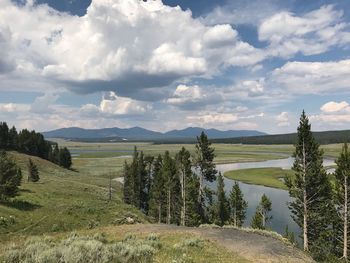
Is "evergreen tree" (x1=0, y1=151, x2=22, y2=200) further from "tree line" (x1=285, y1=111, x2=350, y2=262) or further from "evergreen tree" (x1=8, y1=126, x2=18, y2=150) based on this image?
"evergreen tree" (x1=8, y1=126, x2=18, y2=150)

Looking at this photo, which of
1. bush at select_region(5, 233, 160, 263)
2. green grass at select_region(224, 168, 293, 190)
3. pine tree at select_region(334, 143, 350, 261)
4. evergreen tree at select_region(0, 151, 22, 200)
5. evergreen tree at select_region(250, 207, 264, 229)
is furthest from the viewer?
green grass at select_region(224, 168, 293, 190)

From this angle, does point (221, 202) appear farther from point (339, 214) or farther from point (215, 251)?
point (215, 251)

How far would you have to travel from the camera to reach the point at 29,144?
132000 millimetres

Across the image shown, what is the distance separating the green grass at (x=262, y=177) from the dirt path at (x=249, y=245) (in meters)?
91.3

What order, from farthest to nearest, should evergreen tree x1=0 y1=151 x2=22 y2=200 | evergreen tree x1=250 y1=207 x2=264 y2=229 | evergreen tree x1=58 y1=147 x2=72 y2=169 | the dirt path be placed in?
evergreen tree x1=58 y1=147 x2=72 y2=169
evergreen tree x1=250 y1=207 x2=264 y2=229
evergreen tree x1=0 y1=151 x2=22 y2=200
the dirt path

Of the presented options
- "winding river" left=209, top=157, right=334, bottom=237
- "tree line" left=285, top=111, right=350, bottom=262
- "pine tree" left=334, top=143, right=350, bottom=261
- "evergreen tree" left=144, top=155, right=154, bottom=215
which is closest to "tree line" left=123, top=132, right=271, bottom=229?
"winding river" left=209, top=157, right=334, bottom=237

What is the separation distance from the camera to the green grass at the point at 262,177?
390 feet

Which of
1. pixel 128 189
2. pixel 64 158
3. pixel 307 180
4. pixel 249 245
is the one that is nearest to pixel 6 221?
pixel 249 245

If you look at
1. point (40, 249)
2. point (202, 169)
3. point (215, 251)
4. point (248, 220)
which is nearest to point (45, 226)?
point (40, 249)

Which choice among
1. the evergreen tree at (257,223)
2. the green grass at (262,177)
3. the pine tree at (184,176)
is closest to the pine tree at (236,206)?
the evergreen tree at (257,223)

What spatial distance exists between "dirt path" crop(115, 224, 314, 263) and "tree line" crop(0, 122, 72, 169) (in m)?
110

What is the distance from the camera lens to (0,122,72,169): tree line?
410 feet

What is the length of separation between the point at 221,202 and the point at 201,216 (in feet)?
26.8

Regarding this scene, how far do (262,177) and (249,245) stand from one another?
11384 cm
